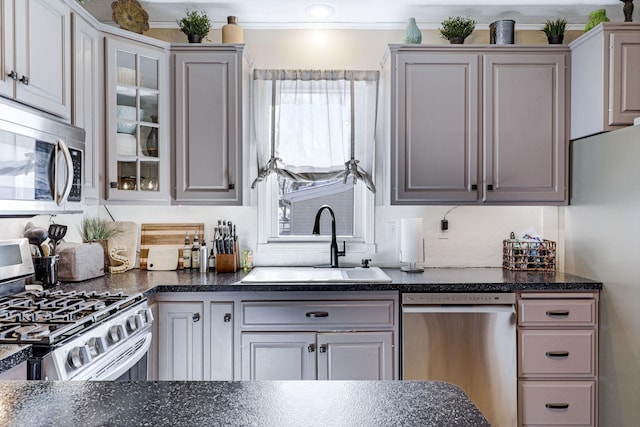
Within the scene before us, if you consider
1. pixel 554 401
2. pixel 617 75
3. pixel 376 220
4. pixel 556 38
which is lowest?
pixel 554 401

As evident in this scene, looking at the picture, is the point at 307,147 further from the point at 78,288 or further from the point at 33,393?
the point at 33,393

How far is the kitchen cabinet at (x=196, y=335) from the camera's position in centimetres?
222

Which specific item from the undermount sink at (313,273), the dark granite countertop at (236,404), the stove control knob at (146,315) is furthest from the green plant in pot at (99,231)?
the dark granite countertop at (236,404)

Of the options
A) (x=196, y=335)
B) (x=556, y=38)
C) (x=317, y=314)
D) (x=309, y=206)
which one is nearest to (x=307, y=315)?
(x=317, y=314)

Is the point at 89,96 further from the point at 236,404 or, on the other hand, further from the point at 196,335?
the point at 236,404

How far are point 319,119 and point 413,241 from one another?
1.02 m

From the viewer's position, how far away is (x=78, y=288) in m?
2.14

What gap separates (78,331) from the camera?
1458mm

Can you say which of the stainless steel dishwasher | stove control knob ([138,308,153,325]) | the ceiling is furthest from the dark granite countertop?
the ceiling

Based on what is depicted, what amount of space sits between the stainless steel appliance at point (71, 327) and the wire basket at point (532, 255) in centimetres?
219

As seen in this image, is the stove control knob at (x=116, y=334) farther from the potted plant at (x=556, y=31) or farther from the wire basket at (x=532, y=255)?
the potted plant at (x=556, y=31)

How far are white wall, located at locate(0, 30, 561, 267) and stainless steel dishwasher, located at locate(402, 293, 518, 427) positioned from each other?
66cm

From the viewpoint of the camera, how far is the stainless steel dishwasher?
2.22 metres

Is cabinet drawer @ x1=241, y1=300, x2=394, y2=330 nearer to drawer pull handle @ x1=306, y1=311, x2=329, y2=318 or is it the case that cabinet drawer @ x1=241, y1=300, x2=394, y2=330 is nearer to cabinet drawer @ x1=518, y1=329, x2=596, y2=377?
drawer pull handle @ x1=306, y1=311, x2=329, y2=318
